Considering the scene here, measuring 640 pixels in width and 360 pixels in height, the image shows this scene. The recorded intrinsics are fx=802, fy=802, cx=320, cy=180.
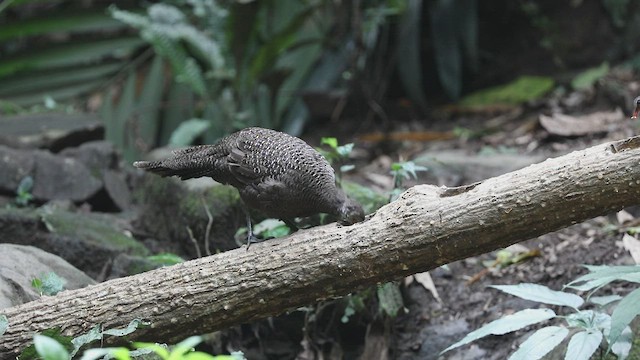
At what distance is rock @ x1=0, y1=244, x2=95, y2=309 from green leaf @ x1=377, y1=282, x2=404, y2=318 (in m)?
1.24

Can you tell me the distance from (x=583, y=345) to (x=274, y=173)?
1203 mm

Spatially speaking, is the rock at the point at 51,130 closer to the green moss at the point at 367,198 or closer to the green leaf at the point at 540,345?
the green moss at the point at 367,198

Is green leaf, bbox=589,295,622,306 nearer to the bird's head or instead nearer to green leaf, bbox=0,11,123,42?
the bird's head

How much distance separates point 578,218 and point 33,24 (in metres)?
5.76

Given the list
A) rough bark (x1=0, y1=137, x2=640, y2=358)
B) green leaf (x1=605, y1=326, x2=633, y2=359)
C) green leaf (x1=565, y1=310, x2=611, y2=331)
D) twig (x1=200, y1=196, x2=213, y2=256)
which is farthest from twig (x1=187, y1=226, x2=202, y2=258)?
green leaf (x1=605, y1=326, x2=633, y2=359)

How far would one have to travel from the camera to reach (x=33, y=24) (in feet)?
23.0

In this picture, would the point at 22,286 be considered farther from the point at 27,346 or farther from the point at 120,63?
the point at 120,63

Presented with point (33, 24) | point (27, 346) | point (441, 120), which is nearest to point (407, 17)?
point (441, 120)

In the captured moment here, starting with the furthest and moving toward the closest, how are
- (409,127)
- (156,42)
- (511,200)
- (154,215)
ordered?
1. (409,127)
2. (156,42)
3. (154,215)
4. (511,200)

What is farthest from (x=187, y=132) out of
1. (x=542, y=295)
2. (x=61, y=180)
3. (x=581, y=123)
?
(x=542, y=295)

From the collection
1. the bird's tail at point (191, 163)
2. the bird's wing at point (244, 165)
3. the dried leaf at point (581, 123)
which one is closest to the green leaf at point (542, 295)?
the bird's wing at point (244, 165)

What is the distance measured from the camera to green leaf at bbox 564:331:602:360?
2635 mm

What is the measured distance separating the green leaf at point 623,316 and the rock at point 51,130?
13.2 feet

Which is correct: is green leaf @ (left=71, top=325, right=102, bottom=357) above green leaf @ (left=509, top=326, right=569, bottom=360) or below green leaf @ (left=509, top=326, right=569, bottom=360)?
above
